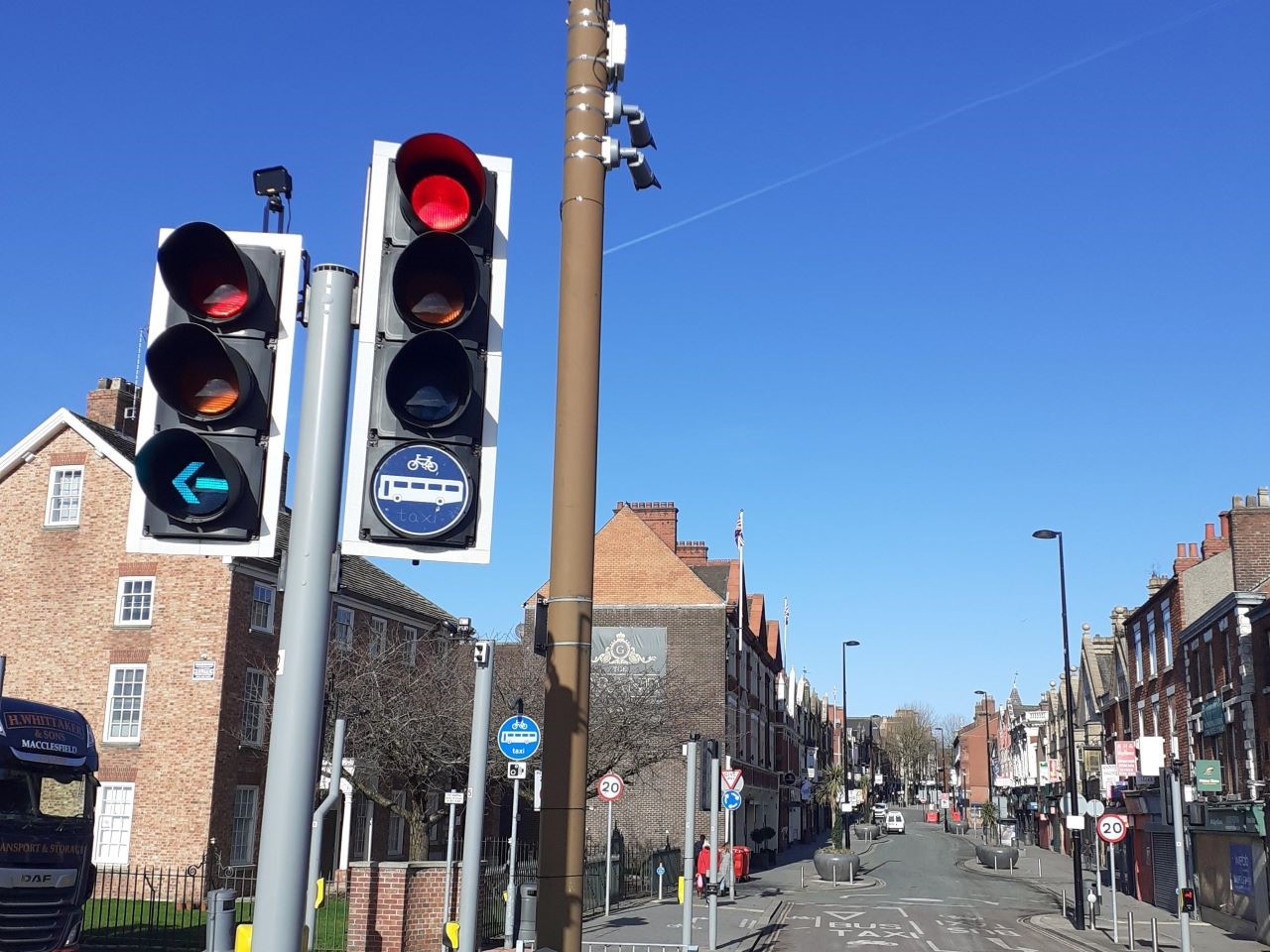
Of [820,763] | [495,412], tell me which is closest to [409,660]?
[495,412]

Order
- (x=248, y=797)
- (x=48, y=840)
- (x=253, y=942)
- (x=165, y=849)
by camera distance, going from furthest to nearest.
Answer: (x=248, y=797) → (x=165, y=849) → (x=48, y=840) → (x=253, y=942)

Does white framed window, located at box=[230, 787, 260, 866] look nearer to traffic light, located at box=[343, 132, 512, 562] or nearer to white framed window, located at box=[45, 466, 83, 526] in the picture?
white framed window, located at box=[45, 466, 83, 526]

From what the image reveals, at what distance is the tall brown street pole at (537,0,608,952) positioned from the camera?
529 cm

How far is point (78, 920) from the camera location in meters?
17.7

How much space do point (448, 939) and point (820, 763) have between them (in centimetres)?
9566

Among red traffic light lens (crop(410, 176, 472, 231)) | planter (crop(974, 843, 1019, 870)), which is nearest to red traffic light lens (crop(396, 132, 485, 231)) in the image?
red traffic light lens (crop(410, 176, 472, 231))

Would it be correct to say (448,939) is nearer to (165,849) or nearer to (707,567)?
(165,849)

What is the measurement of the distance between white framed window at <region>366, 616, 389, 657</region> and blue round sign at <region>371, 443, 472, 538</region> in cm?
3361

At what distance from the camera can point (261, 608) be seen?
1347 inches

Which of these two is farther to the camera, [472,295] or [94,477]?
[94,477]

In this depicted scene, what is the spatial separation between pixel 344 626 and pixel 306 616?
35.3 m

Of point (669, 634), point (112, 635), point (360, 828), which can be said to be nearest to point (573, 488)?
point (112, 635)

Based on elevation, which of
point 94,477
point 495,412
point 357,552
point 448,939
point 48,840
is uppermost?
point 94,477

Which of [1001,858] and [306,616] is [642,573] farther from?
[306,616]
